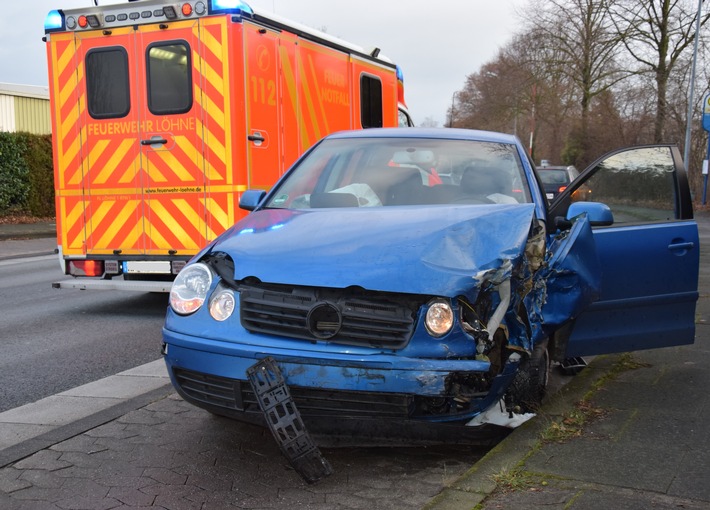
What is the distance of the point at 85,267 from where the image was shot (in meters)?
8.15

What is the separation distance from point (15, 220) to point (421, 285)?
20.5 meters

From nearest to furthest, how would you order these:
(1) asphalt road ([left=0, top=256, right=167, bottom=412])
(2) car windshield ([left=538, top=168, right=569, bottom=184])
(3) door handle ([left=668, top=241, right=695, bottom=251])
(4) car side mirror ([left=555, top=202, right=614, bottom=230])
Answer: (4) car side mirror ([left=555, top=202, right=614, bottom=230])
(3) door handle ([left=668, top=241, right=695, bottom=251])
(1) asphalt road ([left=0, top=256, right=167, bottom=412])
(2) car windshield ([left=538, top=168, right=569, bottom=184])

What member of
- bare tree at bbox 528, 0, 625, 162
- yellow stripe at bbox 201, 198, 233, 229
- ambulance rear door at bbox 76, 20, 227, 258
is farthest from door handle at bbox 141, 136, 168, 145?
bare tree at bbox 528, 0, 625, 162

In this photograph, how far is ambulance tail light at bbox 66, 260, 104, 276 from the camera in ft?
26.6

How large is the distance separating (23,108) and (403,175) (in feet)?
89.0

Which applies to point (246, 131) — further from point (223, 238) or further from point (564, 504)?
point (564, 504)

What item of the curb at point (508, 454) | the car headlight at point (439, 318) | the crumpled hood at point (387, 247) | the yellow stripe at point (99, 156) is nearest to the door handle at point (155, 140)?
the yellow stripe at point (99, 156)

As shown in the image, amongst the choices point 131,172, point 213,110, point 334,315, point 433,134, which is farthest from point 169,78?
point 334,315

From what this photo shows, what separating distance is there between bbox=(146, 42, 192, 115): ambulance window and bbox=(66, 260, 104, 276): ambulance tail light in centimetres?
172

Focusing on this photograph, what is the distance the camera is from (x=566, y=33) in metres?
37.8

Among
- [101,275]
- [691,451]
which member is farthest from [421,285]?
[101,275]

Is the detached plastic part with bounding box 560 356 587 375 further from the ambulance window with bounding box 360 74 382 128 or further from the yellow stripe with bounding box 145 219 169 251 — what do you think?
the ambulance window with bounding box 360 74 382 128

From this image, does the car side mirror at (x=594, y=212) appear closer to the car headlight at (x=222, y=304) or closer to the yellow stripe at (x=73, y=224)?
the car headlight at (x=222, y=304)

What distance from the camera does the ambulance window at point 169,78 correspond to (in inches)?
302
